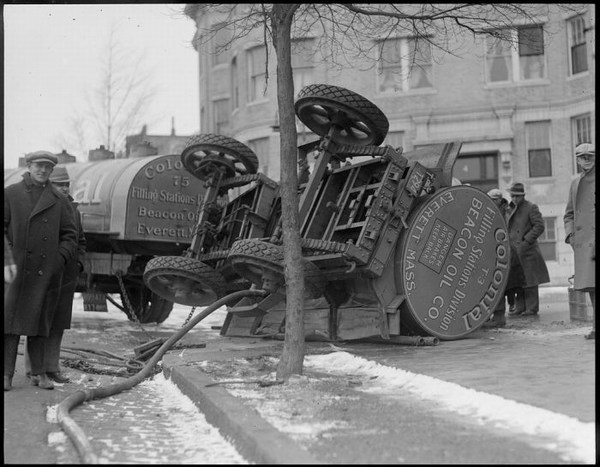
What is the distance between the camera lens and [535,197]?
25.9 meters

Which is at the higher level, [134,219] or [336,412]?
[134,219]

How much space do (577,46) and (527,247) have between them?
1583 centimetres

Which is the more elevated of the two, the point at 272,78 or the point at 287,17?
the point at 272,78

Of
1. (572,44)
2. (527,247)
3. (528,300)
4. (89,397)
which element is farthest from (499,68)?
(89,397)

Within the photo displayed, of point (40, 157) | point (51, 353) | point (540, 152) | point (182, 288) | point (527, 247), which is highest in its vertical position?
Result: point (540, 152)

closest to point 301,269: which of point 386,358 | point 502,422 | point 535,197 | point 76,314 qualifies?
point 386,358

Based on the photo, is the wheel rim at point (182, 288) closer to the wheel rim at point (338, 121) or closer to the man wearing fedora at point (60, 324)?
the man wearing fedora at point (60, 324)

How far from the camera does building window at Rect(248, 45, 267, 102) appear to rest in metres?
28.6

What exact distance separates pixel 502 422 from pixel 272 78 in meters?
23.6

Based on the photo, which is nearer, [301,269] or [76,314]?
[301,269]

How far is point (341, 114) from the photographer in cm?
789

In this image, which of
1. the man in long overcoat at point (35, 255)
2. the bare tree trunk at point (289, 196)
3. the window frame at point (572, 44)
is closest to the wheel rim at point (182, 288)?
the man in long overcoat at point (35, 255)

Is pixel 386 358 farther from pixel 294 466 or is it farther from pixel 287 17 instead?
pixel 294 466

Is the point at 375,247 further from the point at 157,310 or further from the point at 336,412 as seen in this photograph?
the point at 157,310
